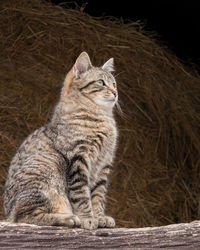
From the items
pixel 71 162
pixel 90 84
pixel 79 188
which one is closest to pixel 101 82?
pixel 90 84

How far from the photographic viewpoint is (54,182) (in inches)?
91.1

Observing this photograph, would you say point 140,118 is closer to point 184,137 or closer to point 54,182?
point 184,137

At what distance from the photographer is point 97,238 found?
6.43ft

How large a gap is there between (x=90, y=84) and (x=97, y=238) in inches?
38.6

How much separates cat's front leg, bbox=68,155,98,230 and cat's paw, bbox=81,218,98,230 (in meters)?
0.09

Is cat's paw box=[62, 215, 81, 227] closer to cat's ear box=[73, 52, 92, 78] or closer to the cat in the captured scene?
the cat

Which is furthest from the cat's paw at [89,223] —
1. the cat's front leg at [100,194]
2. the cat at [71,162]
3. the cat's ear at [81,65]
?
the cat's ear at [81,65]

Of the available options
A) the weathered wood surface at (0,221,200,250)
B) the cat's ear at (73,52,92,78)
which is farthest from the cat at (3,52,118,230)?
the weathered wood surface at (0,221,200,250)

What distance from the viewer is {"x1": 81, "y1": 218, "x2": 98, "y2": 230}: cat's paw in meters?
2.11

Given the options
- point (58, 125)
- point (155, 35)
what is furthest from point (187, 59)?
point (58, 125)

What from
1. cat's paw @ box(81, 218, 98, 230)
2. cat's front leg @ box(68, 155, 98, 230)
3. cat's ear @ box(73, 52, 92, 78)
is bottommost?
cat's paw @ box(81, 218, 98, 230)

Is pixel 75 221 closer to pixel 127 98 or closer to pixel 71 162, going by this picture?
pixel 71 162

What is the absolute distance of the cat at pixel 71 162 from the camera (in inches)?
88.0

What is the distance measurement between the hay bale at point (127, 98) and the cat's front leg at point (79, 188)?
866mm
